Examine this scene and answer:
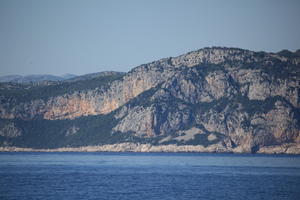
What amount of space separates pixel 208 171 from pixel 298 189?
178 ft

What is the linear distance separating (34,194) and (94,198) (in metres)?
11.7

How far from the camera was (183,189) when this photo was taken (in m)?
141

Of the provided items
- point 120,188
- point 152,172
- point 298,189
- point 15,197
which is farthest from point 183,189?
point 152,172

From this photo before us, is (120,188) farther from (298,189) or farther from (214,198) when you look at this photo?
(298,189)

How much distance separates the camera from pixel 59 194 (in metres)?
130

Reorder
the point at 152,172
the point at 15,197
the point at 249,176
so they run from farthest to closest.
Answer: the point at 152,172 → the point at 249,176 → the point at 15,197

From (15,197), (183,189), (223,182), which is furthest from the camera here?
(223,182)

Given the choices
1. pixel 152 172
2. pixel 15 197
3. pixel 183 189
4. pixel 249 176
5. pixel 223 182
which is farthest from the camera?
pixel 152 172

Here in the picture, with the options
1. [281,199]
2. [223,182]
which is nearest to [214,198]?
[281,199]

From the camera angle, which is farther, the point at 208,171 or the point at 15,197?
the point at 208,171

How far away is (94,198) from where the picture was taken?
124562 mm

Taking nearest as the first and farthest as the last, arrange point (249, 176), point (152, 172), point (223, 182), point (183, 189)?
point (183, 189), point (223, 182), point (249, 176), point (152, 172)

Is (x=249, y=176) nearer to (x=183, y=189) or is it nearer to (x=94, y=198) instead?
(x=183, y=189)

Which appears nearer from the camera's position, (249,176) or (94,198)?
(94,198)
